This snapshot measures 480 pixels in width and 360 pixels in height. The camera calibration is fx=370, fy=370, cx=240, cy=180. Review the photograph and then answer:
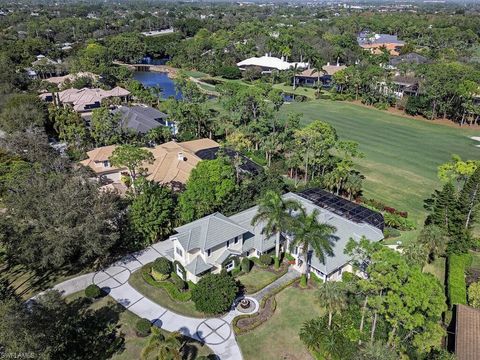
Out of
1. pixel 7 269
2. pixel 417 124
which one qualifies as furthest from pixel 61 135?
pixel 417 124

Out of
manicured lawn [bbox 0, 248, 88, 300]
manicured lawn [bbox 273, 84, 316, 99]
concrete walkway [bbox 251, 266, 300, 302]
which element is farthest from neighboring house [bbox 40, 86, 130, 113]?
concrete walkway [bbox 251, 266, 300, 302]

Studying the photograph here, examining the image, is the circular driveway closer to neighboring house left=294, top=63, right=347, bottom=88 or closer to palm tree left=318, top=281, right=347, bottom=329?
palm tree left=318, top=281, right=347, bottom=329

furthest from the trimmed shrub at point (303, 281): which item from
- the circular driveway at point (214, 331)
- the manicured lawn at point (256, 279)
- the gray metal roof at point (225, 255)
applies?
the circular driveway at point (214, 331)

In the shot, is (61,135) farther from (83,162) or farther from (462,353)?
(462,353)

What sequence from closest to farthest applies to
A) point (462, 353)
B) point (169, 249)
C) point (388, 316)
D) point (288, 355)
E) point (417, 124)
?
point (388, 316), point (462, 353), point (288, 355), point (169, 249), point (417, 124)

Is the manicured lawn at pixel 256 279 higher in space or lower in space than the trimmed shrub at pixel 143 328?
A: lower

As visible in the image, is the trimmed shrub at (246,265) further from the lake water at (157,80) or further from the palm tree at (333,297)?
the lake water at (157,80)
